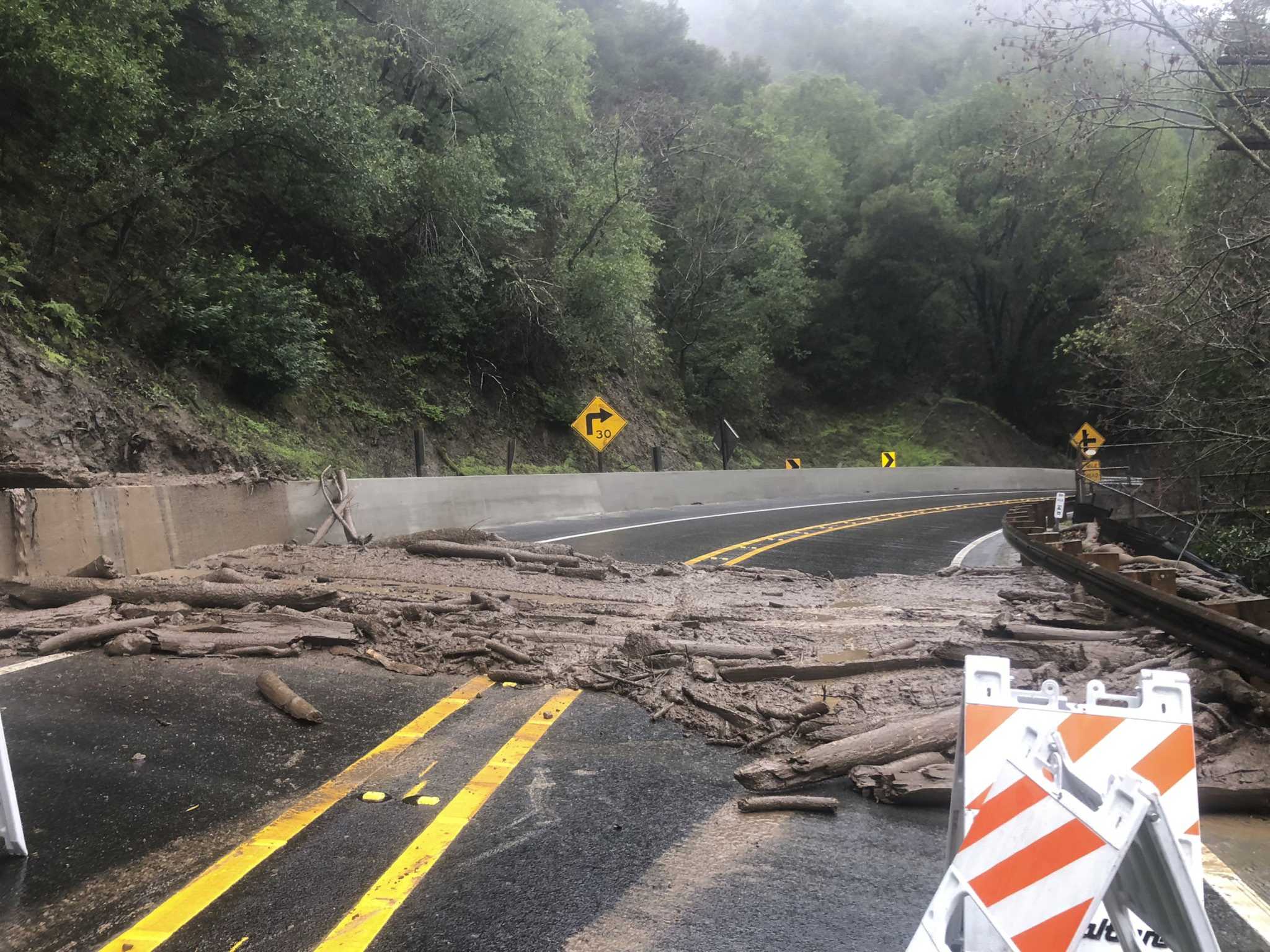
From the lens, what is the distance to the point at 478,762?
440 centimetres

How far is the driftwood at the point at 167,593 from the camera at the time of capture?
711 cm

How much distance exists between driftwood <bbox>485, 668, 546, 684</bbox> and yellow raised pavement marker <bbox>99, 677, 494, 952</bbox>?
27.2 inches

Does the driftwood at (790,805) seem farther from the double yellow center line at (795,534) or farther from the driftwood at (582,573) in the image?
the double yellow center line at (795,534)

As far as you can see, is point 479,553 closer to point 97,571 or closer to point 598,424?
Result: point 97,571

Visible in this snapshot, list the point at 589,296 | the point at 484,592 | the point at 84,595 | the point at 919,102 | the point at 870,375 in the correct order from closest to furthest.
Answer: the point at 84,595, the point at 484,592, the point at 589,296, the point at 870,375, the point at 919,102

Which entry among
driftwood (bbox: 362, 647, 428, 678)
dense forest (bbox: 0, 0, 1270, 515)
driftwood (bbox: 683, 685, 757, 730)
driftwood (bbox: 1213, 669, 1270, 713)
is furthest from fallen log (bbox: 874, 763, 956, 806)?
dense forest (bbox: 0, 0, 1270, 515)

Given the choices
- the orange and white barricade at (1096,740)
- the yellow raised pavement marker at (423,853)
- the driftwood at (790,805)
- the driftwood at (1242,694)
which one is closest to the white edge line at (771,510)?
the yellow raised pavement marker at (423,853)

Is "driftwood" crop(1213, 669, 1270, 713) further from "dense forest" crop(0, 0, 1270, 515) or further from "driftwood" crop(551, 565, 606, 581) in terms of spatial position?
"dense forest" crop(0, 0, 1270, 515)

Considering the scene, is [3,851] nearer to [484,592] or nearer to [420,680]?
[420,680]

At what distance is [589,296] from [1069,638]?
23.2 meters

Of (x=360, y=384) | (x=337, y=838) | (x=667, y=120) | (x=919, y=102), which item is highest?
(x=919, y=102)

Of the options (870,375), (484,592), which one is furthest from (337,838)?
(870,375)

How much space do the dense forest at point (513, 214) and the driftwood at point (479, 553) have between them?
797 centimetres

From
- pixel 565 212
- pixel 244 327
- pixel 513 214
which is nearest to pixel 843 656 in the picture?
pixel 244 327
